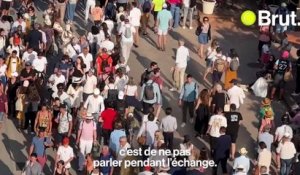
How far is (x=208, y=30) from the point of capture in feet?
80.2

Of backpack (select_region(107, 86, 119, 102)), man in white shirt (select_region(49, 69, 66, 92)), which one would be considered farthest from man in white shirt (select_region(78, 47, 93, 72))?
backpack (select_region(107, 86, 119, 102))

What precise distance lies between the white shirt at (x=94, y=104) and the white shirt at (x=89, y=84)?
0.86 m

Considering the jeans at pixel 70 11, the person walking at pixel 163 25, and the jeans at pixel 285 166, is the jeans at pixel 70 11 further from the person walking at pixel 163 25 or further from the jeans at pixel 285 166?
the jeans at pixel 285 166

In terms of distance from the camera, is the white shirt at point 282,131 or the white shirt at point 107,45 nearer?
the white shirt at point 282,131

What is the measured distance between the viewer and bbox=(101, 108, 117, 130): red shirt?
19.2 meters

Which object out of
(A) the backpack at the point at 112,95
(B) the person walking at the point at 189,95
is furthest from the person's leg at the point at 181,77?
(A) the backpack at the point at 112,95

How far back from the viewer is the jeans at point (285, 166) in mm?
19078

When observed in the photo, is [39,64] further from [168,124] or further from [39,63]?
[168,124]

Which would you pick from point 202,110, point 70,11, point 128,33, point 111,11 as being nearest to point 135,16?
point 128,33

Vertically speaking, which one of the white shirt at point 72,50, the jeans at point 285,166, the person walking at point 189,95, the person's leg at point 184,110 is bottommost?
the jeans at point 285,166

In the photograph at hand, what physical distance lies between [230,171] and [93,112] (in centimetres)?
328

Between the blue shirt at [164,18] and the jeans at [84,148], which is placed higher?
the blue shirt at [164,18]

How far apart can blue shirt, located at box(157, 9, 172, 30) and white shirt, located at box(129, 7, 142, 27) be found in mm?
589

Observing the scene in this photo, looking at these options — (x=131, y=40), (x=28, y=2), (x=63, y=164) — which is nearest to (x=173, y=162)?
(x=63, y=164)
